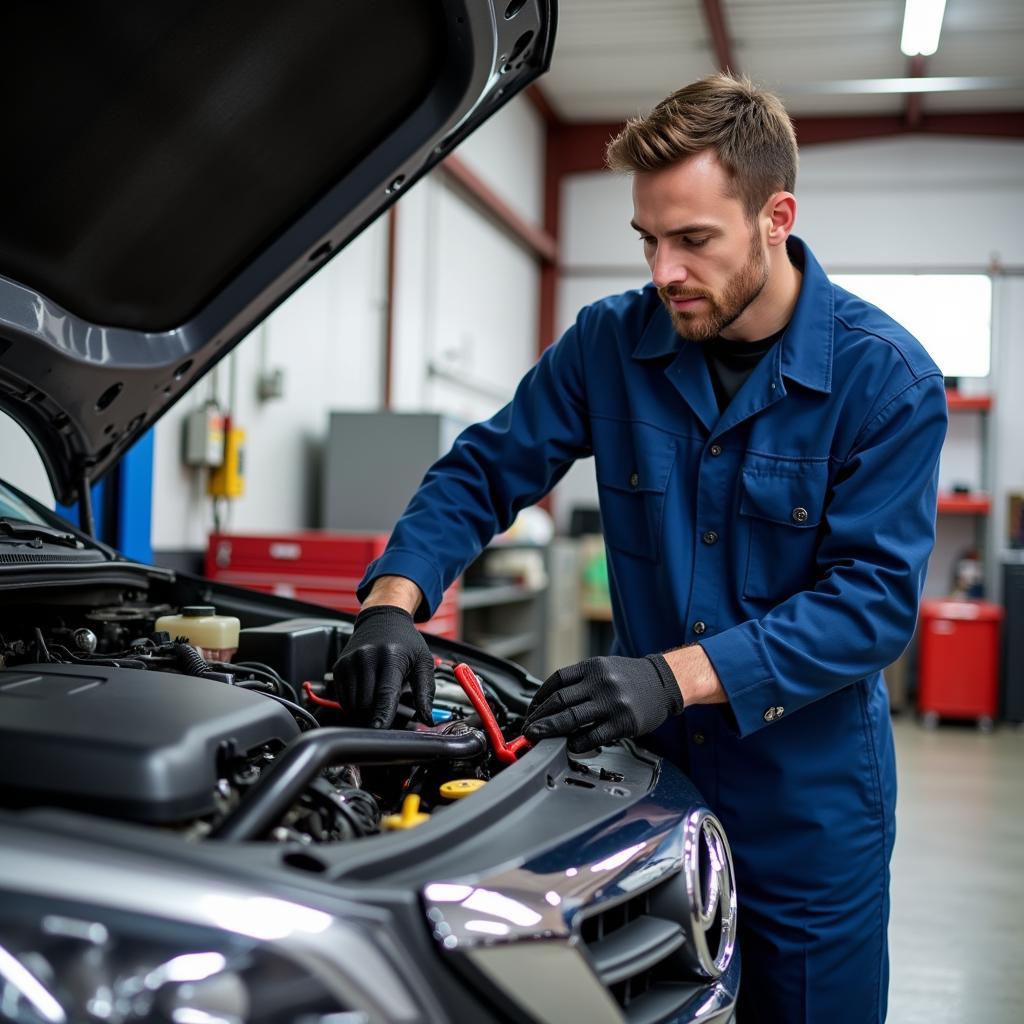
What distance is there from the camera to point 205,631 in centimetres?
146

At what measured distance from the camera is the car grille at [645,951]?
2.95ft

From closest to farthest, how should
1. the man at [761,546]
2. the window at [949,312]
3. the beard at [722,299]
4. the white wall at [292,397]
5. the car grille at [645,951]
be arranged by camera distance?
1. the car grille at [645,951]
2. the man at [761,546]
3. the beard at [722,299]
4. the white wall at [292,397]
5. the window at [949,312]

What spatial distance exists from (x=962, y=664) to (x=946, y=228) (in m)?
3.09

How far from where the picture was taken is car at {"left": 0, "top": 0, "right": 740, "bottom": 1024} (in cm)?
67

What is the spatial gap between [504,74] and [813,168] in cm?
683

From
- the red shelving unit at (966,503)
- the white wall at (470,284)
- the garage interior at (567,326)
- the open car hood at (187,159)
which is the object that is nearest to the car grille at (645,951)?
the open car hood at (187,159)

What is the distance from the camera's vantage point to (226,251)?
5.06 ft

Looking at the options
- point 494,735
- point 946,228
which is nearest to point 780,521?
point 494,735

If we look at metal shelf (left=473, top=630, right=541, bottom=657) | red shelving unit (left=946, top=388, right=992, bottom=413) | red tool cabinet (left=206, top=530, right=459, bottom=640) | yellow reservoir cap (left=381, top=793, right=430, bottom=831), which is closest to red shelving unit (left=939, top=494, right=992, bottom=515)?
red shelving unit (left=946, top=388, right=992, bottom=413)

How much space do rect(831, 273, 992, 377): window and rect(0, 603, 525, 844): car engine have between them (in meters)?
6.90

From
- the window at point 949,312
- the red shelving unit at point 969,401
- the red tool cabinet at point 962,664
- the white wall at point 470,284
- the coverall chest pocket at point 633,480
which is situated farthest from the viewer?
the window at point 949,312

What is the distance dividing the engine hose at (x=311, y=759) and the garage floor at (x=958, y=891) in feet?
6.24

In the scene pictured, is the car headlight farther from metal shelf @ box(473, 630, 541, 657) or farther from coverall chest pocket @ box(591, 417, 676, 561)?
metal shelf @ box(473, 630, 541, 657)

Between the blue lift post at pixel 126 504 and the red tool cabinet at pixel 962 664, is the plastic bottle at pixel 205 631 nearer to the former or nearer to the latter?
Result: the blue lift post at pixel 126 504
